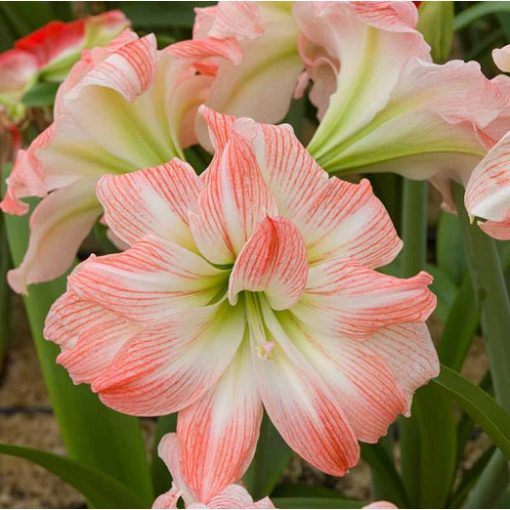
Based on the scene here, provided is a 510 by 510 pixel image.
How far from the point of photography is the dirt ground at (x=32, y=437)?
1.12 meters

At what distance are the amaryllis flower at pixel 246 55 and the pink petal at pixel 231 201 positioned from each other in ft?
0.38

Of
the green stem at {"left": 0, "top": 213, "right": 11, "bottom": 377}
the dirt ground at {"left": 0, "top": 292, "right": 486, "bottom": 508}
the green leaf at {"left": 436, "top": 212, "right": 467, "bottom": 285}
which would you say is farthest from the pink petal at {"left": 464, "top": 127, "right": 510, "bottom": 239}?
the green stem at {"left": 0, "top": 213, "right": 11, "bottom": 377}

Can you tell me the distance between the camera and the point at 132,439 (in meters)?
0.72


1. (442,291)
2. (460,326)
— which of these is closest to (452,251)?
(442,291)

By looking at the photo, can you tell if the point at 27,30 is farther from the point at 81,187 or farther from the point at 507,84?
the point at 507,84

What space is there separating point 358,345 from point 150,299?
0.09 m

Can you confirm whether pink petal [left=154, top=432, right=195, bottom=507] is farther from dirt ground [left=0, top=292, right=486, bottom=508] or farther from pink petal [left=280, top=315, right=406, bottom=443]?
dirt ground [left=0, top=292, right=486, bottom=508]

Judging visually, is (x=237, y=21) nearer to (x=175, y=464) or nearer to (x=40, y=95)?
(x=175, y=464)

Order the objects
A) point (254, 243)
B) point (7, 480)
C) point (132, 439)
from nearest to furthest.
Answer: point (254, 243) → point (132, 439) → point (7, 480)

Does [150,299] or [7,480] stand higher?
[150,299]

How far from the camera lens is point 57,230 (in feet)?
1.74

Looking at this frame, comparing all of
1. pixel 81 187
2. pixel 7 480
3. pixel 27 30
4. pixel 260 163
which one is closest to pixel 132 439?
pixel 81 187

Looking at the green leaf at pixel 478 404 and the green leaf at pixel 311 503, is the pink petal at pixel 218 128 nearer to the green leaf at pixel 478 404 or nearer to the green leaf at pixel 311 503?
the green leaf at pixel 478 404

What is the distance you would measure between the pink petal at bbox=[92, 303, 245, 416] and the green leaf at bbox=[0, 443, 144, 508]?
19 centimetres
